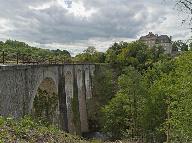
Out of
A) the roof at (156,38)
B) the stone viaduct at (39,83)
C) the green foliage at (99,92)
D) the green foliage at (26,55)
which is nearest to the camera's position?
the stone viaduct at (39,83)

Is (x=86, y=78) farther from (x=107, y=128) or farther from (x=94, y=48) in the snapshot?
(x=94, y=48)

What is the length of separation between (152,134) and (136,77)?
5.83m

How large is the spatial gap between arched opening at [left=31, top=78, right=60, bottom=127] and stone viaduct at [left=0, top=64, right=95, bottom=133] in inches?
24.9

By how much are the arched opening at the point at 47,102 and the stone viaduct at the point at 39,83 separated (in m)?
0.63

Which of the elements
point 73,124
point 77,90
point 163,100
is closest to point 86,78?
point 77,90

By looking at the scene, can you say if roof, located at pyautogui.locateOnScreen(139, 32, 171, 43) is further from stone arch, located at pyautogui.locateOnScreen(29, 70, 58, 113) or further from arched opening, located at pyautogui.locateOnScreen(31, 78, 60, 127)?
stone arch, located at pyautogui.locateOnScreen(29, 70, 58, 113)

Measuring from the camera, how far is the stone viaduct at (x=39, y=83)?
61.9 ft

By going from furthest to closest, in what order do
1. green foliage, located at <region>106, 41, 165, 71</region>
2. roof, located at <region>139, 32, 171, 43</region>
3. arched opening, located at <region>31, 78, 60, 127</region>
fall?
roof, located at <region>139, 32, 171, 43</region>
green foliage, located at <region>106, 41, 165, 71</region>
arched opening, located at <region>31, 78, 60, 127</region>

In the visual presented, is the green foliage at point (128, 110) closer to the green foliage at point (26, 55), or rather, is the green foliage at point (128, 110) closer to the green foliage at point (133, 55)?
the green foliage at point (26, 55)

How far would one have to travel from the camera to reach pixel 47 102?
31594 millimetres

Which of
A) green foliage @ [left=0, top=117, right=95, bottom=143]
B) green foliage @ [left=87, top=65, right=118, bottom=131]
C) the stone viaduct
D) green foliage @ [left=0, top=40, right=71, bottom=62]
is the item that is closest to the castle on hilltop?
green foliage @ [left=0, top=40, right=71, bottom=62]

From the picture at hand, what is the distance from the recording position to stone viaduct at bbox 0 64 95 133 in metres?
18.9

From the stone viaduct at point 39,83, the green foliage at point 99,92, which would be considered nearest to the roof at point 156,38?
the green foliage at point 99,92

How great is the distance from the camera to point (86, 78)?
177 feet
